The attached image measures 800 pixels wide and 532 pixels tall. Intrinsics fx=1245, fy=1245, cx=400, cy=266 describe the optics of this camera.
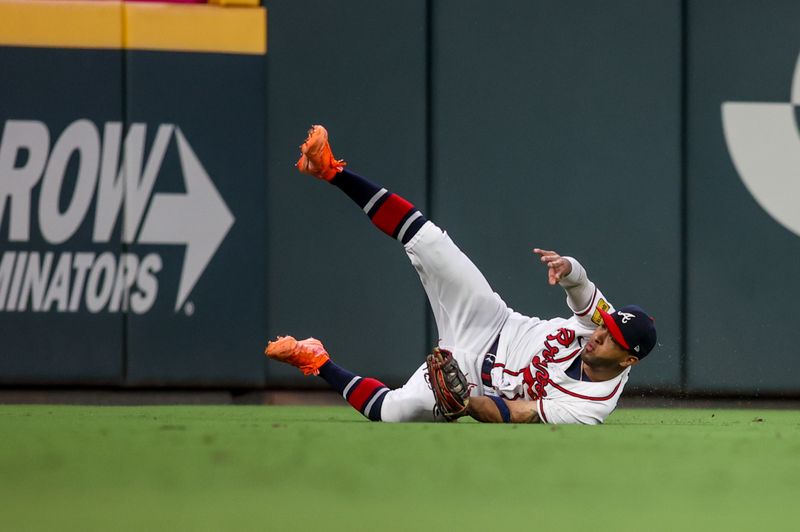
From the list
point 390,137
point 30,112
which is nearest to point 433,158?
point 390,137

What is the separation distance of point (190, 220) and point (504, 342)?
2.18m

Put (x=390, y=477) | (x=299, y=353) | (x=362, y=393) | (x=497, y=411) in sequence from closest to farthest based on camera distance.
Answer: (x=390, y=477) < (x=497, y=411) < (x=362, y=393) < (x=299, y=353)

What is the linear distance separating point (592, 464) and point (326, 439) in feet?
2.67

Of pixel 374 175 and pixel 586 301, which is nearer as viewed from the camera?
pixel 586 301

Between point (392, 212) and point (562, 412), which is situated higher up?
point (392, 212)

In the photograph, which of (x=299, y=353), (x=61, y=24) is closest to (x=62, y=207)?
(x=61, y=24)

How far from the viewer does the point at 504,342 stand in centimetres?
441

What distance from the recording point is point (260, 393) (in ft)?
20.0

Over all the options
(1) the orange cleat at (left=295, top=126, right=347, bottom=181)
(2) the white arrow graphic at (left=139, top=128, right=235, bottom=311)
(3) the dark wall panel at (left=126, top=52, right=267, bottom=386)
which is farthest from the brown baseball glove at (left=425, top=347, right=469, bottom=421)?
(2) the white arrow graphic at (left=139, top=128, right=235, bottom=311)

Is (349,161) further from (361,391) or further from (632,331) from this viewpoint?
(632,331)

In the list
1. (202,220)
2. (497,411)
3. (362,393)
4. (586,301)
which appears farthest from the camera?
(202,220)

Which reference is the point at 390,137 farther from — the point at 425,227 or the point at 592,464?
the point at 592,464

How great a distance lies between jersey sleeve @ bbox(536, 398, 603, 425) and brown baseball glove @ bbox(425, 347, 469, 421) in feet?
0.92

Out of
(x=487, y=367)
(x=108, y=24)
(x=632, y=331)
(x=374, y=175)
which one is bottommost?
(x=487, y=367)
